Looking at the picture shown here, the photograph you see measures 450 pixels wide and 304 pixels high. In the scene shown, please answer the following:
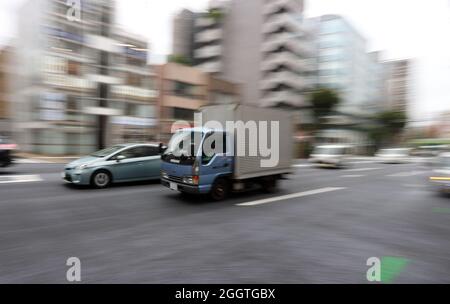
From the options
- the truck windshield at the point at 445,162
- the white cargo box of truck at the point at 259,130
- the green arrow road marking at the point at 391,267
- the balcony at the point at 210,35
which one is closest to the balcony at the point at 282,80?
the balcony at the point at 210,35

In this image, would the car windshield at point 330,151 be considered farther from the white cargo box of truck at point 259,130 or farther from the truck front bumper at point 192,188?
the truck front bumper at point 192,188

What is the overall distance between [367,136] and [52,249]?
65778 mm

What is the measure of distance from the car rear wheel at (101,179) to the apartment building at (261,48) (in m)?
38.1

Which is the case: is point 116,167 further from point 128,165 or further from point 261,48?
point 261,48

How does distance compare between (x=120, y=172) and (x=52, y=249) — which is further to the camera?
(x=120, y=172)

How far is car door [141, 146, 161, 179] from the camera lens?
10641 millimetres

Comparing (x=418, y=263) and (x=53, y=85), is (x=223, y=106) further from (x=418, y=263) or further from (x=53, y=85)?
(x=53, y=85)

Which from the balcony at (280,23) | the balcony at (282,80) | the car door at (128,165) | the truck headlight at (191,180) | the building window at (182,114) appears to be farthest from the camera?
the balcony at (282,80)

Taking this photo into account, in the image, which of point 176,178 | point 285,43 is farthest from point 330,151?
point 285,43

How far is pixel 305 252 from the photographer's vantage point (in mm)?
4762

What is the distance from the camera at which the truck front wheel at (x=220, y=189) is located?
827 cm

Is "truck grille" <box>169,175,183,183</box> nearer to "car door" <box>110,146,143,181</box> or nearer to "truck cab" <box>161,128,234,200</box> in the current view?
"truck cab" <box>161,128,234,200</box>

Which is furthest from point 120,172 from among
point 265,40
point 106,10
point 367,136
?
point 367,136
